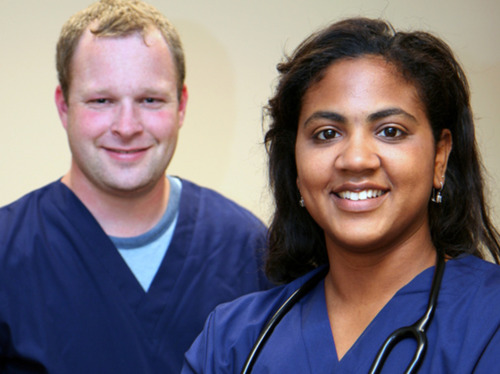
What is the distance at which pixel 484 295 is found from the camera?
3.88 ft

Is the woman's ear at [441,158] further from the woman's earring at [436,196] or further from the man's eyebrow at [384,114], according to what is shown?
the man's eyebrow at [384,114]

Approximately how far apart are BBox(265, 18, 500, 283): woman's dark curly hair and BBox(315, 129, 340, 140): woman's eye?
96 millimetres

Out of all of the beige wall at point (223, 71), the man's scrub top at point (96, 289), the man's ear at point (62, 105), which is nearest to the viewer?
the man's scrub top at point (96, 289)

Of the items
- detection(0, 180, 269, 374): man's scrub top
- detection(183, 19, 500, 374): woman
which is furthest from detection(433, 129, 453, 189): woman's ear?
detection(0, 180, 269, 374): man's scrub top

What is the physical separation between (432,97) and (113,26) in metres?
0.87

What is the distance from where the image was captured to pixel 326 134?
127 centimetres

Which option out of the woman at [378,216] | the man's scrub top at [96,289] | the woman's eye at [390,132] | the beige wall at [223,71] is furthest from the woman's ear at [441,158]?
the beige wall at [223,71]

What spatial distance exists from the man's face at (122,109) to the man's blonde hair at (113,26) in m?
0.02

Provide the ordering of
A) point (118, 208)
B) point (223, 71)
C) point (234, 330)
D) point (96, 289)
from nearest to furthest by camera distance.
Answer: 1. point (234, 330)
2. point (96, 289)
3. point (118, 208)
4. point (223, 71)

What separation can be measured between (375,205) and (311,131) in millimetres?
173

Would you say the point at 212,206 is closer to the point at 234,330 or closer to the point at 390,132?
the point at 234,330

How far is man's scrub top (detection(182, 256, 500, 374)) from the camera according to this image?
1129 millimetres

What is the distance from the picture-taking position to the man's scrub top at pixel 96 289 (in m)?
1.70

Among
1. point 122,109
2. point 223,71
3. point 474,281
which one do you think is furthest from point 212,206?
point 474,281
